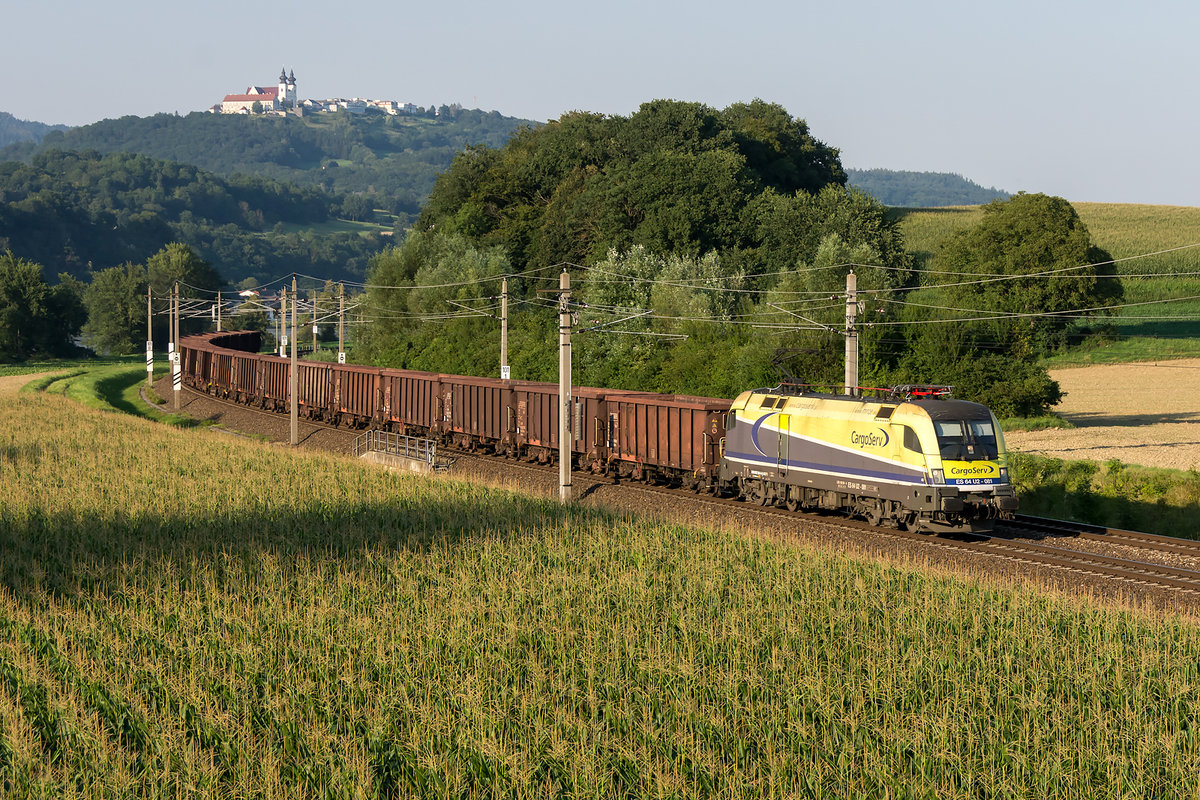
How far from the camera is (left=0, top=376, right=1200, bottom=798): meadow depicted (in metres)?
11.1

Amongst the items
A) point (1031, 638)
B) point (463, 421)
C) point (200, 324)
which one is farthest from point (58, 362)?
point (1031, 638)

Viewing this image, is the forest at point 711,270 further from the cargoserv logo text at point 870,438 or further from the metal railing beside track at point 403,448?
the metal railing beside track at point 403,448

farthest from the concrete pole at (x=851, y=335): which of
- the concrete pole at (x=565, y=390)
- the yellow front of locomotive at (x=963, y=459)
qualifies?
the concrete pole at (x=565, y=390)

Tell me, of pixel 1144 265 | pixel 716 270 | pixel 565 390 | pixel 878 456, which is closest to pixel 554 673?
pixel 878 456

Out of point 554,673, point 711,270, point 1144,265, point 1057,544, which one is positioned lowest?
point 1057,544

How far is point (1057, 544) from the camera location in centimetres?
2684

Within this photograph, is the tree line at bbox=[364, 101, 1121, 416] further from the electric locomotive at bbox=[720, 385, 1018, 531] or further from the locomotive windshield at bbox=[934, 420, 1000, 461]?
the locomotive windshield at bbox=[934, 420, 1000, 461]

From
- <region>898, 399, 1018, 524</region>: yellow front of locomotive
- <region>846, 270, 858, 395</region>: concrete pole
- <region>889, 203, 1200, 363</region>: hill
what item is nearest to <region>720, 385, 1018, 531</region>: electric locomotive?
<region>898, 399, 1018, 524</region>: yellow front of locomotive

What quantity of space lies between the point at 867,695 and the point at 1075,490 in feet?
77.2

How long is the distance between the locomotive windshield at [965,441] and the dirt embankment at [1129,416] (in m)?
16.4

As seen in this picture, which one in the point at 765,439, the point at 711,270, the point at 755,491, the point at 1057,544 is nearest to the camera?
the point at 1057,544

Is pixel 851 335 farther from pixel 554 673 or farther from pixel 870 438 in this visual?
pixel 554 673

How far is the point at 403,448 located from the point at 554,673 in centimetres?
2971

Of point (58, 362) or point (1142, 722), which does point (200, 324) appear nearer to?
point (58, 362)
